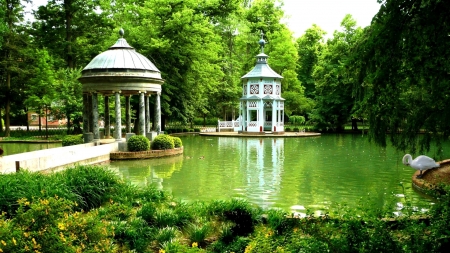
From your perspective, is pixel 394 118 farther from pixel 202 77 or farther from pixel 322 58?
pixel 322 58

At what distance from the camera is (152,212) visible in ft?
22.3

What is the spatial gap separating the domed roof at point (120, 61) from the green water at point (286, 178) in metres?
4.90

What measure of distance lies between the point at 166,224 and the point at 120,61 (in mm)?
15426

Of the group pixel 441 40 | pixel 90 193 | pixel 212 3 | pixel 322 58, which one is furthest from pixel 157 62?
pixel 441 40

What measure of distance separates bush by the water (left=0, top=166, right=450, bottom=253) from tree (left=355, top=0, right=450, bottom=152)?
1.22 m

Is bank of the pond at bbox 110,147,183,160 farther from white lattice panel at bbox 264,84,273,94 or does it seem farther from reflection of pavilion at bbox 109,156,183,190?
white lattice panel at bbox 264,84,273,94

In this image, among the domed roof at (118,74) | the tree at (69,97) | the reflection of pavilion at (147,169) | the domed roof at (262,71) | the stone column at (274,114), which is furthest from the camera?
the domed roof at (262,71)

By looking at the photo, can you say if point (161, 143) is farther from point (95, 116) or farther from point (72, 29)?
point (72, 29)

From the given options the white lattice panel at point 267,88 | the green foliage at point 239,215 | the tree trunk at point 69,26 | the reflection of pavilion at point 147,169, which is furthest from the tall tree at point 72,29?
the green foliage at point 239,215

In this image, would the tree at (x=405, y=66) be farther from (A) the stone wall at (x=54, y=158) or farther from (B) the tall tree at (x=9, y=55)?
(B) the tall tree at (x=9, y=55)

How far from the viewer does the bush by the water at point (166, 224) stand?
15.6 feet

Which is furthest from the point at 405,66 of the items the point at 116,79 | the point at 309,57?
the point at 309,57

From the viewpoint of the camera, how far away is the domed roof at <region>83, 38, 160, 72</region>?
20594 millimetres

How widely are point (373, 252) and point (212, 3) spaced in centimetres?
3482
